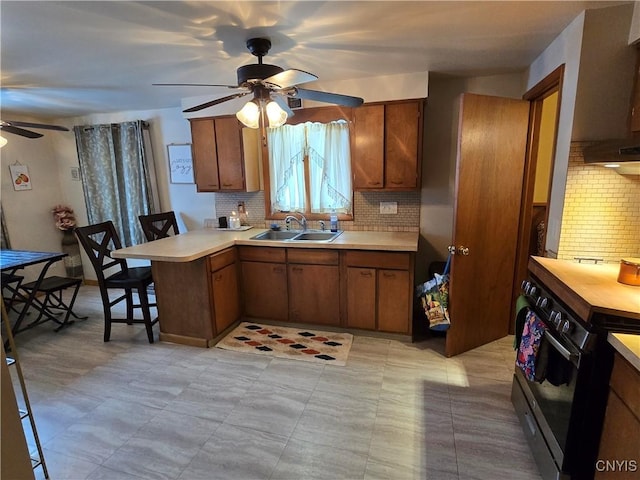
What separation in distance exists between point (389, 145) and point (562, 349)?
6.91 ft

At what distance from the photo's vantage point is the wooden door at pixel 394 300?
2.83 metres

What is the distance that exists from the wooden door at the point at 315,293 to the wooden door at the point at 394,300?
397mm

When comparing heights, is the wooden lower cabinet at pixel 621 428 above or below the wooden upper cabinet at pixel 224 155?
below

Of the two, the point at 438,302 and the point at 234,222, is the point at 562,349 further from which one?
the point at 234,222

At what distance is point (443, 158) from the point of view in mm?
3203

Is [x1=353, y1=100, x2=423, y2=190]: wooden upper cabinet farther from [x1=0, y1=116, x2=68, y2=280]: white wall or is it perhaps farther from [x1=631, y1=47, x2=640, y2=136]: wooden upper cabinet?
[x1=0, y1=116, x2=68, y2=280]: white wall

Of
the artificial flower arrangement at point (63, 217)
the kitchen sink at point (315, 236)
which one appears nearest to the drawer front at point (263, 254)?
the kitchen sink at point (315, 236)

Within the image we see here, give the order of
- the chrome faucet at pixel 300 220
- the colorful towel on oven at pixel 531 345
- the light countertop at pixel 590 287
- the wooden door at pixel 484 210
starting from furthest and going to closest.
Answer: the chrome faucet at pixel 300 220 < the wooden door at pixel 484 210 < the colorful towel on oven at pixel 531 345 < the light countertop at pixel 590 287

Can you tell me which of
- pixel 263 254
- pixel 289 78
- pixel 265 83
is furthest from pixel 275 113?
pixel 263 254

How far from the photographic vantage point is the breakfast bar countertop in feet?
8.72

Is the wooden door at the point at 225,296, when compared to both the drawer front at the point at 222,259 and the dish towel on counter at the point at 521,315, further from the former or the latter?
the dish towel on counter at the point at 521,315

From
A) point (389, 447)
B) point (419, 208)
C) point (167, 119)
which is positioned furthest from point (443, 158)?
point (167, 119)

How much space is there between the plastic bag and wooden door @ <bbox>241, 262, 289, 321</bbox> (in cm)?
130

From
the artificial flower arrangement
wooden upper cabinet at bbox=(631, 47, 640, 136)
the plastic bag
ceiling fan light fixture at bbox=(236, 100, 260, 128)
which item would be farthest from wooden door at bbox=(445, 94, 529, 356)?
the artificial flower arrangement
